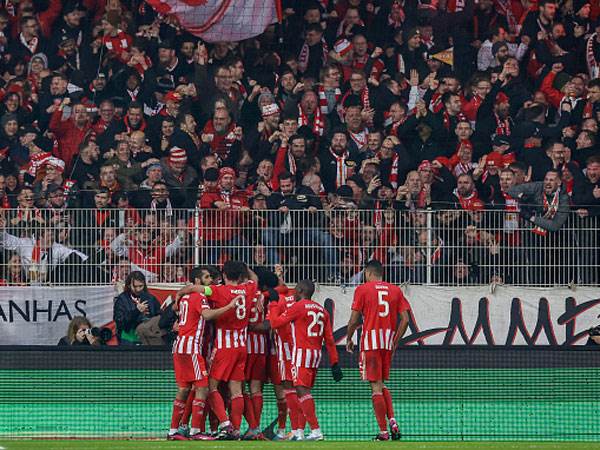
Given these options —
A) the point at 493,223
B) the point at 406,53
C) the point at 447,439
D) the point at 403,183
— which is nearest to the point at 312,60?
the point at 406,53

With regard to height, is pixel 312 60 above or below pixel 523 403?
above

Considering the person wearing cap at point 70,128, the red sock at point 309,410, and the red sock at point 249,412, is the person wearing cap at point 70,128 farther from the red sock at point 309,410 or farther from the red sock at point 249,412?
the red sock at point 309,410

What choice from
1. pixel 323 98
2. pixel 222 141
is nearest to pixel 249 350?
pixel 222 141

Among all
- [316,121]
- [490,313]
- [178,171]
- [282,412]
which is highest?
[316,121]

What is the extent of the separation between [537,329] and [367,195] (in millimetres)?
2784

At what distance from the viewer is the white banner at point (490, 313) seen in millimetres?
18547

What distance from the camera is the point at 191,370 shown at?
46.6 ft

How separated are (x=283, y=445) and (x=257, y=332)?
1.56 meters

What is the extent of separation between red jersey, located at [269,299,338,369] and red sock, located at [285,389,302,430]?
398mm

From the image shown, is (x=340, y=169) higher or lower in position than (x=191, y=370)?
higher

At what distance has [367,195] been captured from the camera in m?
19.3

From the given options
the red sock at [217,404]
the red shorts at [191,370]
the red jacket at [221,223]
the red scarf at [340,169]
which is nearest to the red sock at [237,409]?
the red sock at [217,404]

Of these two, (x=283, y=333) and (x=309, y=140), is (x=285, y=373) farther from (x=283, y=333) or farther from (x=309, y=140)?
(x=309, y=140)

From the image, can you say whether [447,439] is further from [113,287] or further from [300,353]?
[113,287]
